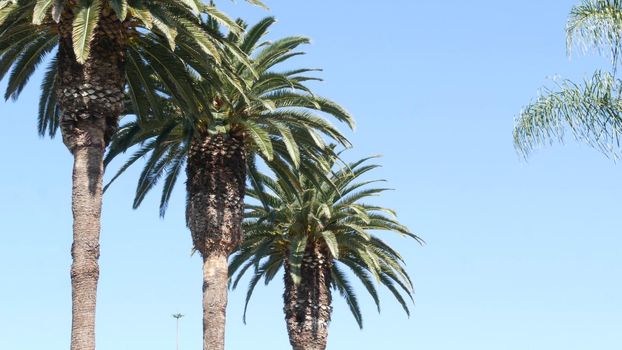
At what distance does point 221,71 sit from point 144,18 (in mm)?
3564

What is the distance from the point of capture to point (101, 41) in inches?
945

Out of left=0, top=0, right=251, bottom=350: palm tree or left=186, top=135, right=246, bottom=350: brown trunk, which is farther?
left=186, top=135, right=246, bottom=350: brown trunk

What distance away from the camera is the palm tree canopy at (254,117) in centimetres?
2909

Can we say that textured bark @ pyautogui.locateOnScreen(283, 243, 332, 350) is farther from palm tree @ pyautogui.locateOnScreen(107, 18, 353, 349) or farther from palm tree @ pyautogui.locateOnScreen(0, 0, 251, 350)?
palm tree @ pyautogui.locateOnScreen(0, 0, 251, 350)

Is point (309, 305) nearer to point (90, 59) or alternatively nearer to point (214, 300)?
point (214, 300)

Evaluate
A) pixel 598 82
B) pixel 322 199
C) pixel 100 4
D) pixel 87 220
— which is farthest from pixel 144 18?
pixel 322 199

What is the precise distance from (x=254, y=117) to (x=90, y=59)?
6949mm

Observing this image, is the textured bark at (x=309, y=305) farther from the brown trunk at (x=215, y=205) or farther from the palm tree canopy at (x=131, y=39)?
the palm tree canopy at (x=131, y=39)

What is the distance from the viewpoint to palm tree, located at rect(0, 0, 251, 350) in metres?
22.4

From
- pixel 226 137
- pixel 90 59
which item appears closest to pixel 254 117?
pixel 226 137

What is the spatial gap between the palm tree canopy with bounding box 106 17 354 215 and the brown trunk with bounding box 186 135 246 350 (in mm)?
524

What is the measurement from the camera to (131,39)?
2541 cm

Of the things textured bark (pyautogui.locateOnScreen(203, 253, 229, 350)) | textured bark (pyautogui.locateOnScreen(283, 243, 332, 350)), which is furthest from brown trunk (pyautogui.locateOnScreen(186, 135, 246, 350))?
textured bark (pyautogui.locateOnScreen(283, 243, 332, 350))

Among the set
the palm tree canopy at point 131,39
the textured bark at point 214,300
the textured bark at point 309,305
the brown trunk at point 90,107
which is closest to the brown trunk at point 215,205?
the textured bark at point 214,300
